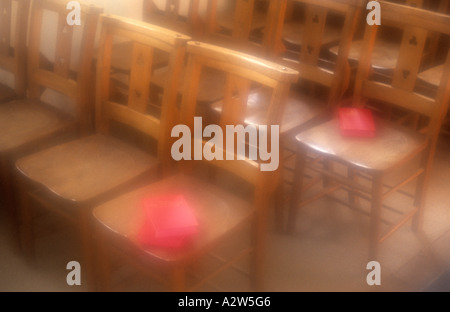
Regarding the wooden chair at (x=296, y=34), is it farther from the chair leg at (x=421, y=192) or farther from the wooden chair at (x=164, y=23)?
the chair leg at (x=421, y=192)

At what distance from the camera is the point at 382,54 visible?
9.12 feet

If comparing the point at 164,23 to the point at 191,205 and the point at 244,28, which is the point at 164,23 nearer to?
the point at 244,28

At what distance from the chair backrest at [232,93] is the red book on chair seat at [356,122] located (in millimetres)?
542

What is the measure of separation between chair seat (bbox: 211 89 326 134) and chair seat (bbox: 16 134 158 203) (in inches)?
17.8

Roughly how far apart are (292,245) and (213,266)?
371 millimetres

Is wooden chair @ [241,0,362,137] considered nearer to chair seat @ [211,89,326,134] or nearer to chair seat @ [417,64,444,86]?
chair seat @ [211,89,326,134]

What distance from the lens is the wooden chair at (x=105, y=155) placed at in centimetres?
179

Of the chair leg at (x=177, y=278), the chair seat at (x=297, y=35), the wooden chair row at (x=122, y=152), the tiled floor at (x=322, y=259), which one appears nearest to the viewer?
the chair leg at (x=177, y=278)

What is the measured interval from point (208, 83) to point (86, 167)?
0.76 meters

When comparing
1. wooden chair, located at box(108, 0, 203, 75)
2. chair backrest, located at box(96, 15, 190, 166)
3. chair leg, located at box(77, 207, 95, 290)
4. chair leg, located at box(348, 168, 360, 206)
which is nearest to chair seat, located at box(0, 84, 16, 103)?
wooden chair, located at box(108, 0, 203, 75)

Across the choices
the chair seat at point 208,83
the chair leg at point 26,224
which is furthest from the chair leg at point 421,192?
the chair leg at point 26,224

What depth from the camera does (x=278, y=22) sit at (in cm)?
238

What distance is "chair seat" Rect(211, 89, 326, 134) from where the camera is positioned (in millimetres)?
2209

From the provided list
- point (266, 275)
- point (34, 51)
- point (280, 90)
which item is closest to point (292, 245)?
point (266, 275)
